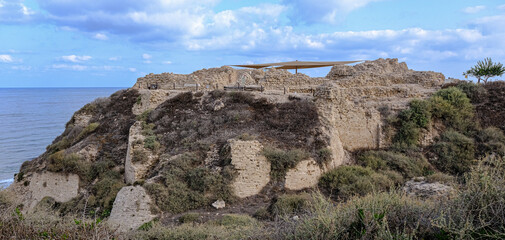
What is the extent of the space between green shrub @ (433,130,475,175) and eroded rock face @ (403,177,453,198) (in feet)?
8.48

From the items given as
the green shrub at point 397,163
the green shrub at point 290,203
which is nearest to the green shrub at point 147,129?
the green shrub at point 290,203

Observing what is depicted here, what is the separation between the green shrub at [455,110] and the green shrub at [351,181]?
572 cm

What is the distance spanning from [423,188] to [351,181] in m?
2.34

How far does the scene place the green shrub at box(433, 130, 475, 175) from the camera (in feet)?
45.5

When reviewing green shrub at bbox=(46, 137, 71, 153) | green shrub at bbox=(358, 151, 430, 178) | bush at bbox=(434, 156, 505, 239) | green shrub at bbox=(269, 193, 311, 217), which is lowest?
green shrub at bbox=(269, 193, 311, 217)

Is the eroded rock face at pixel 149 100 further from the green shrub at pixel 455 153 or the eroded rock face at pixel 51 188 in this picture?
the green shrub at pixel 455 153

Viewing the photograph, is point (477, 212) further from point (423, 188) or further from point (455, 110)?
point (455, 110)

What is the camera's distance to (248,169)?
11.8 metres

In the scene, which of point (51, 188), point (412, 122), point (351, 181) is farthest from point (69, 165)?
point (412, 122)

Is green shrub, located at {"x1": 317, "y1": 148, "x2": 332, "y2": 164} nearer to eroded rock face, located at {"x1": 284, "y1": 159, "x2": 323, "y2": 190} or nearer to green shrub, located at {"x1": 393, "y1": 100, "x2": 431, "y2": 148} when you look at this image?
eroded rock face, located at {"x1": 284, "y1": 159, "x2": 323, "y2": 190}

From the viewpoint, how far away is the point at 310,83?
63.4 ft

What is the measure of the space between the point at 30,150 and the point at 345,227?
3365 centimetres

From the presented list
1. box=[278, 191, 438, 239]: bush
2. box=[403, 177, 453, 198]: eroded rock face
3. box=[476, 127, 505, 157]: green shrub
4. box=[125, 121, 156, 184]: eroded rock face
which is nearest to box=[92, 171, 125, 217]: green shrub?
box=[125, 121, 156, 184]: eroded rock face

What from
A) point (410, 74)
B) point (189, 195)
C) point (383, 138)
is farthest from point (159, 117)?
point (410, 74)
